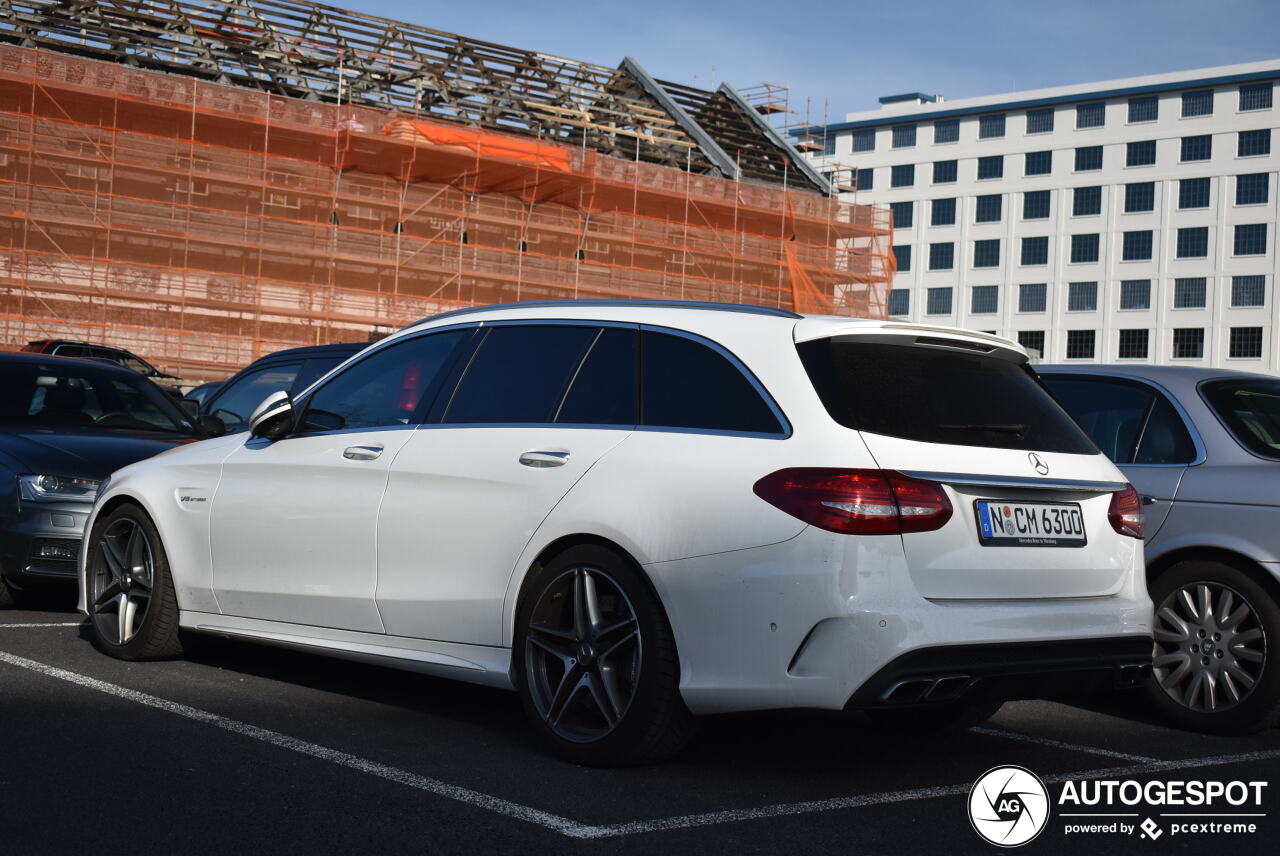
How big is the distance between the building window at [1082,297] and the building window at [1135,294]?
4.62 ft

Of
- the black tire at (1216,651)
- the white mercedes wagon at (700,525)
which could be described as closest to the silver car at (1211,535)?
the black tire at (1216,651)

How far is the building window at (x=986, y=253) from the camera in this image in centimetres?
8188

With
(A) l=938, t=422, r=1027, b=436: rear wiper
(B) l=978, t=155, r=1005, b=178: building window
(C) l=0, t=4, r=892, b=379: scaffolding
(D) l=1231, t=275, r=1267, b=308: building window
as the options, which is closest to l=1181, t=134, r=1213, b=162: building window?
(D) l=1231, t=275, r=1267, b=308: building window

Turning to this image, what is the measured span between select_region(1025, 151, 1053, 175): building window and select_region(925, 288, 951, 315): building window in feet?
26.2

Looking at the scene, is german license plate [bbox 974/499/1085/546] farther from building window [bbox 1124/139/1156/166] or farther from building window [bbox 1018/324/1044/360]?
building window [bbox 1124/139/1156/166]

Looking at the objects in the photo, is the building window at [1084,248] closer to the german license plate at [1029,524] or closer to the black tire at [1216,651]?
the black tire at [1216,651]

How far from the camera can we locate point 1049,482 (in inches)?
186

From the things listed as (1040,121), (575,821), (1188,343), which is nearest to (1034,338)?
(1188,343)

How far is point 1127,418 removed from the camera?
6750 millimetres

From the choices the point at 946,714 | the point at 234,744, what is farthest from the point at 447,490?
the point at 946,714

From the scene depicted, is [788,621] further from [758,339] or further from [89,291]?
[89,291]

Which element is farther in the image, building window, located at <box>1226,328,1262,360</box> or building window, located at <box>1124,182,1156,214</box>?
building window, located at <box>1124,182,1156,214</box>

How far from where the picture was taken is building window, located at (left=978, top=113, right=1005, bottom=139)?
82.2 meters

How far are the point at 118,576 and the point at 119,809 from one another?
2.91 meters
